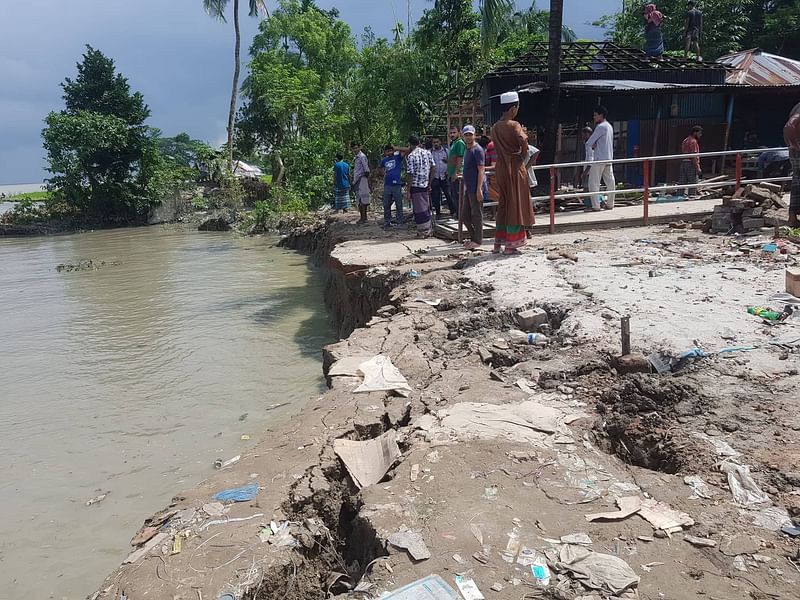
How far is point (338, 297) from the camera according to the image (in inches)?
383

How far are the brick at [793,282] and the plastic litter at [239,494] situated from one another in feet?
15.2

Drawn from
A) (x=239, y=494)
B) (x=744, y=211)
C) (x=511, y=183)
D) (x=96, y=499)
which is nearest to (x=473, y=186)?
(x=511, y=183)

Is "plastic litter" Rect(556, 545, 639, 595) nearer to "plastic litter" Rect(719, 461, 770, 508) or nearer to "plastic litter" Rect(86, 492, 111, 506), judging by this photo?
"plastic litter" Rect(719, 461, 770, 508)

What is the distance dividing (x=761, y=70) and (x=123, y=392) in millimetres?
17824

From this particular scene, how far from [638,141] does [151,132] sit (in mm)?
23542

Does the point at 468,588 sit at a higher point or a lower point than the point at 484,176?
lower

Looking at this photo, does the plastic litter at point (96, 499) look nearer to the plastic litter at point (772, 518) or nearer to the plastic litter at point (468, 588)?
the plastic litter at point (468, 588)

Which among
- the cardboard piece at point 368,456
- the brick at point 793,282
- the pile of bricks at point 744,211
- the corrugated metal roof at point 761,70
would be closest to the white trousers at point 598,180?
the pile of bricks at point 744,211

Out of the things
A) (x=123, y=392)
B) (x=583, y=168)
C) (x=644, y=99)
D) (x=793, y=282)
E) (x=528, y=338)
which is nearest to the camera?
(x=528, y=338)

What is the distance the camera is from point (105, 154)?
28.3 meters

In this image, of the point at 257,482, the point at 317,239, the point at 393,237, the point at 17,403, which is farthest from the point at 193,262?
the point at 257,482

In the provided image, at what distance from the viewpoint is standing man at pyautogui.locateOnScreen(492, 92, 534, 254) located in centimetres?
726

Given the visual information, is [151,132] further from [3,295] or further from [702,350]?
[702,350]

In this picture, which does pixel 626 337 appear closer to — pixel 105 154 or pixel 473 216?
pixel 473 216
